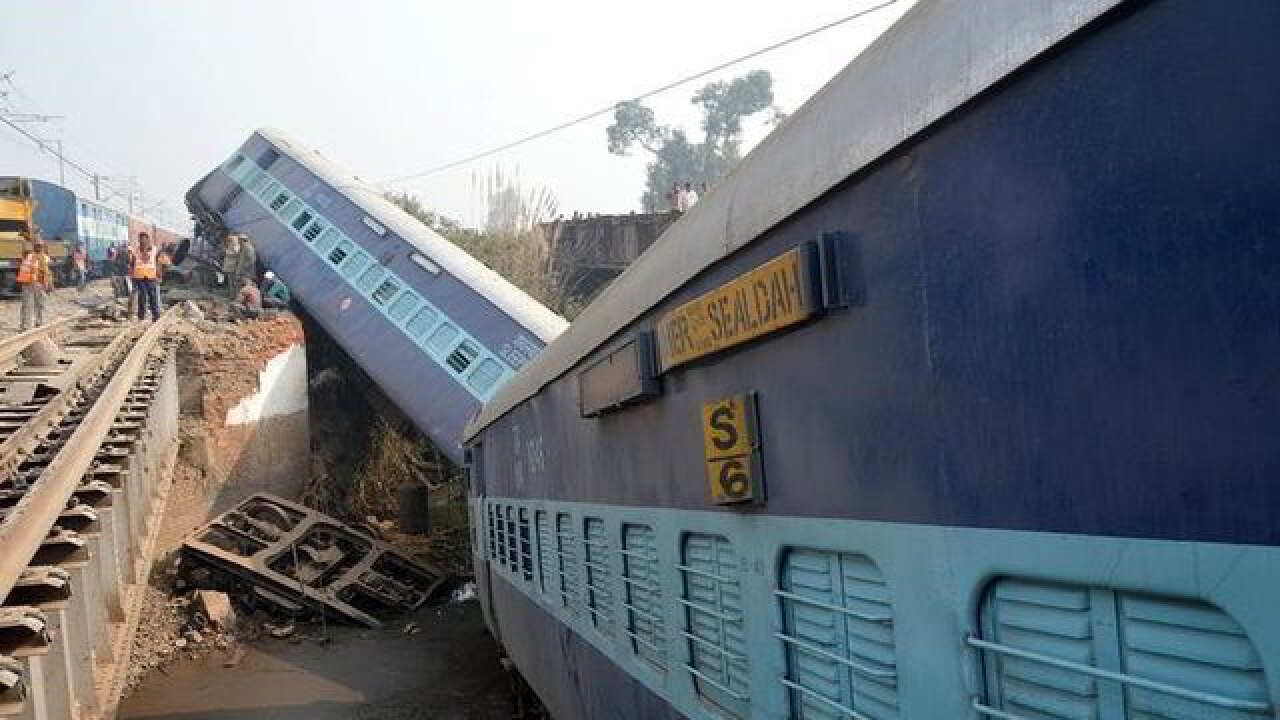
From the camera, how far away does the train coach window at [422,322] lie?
20641 mm

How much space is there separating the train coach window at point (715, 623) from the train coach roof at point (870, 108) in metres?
0.96

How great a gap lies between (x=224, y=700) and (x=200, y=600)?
2805 millimetres

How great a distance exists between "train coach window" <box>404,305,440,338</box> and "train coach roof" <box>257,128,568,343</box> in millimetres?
810

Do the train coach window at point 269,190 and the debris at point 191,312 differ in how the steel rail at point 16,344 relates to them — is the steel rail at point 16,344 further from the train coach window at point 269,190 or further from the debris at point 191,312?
the train coach window at point 269,190

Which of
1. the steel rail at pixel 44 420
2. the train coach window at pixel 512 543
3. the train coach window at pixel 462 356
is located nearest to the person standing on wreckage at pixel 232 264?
the train coach window at pixel 462 356

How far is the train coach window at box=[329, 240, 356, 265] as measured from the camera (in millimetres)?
23391

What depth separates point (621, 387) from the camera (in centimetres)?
487

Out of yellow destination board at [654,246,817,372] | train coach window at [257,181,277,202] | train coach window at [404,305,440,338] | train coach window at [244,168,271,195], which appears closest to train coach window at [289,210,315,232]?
train coach window at [257,181,277,202]

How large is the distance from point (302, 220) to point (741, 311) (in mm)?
23231

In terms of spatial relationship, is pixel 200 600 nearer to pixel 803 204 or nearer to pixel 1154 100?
Answer: pixel 803 204

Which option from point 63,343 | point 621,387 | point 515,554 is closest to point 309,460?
point 63,343

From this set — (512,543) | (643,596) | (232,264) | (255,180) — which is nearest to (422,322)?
(232,264)

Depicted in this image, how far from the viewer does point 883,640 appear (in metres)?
2.79

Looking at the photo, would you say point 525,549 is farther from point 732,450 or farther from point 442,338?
point 442,338
